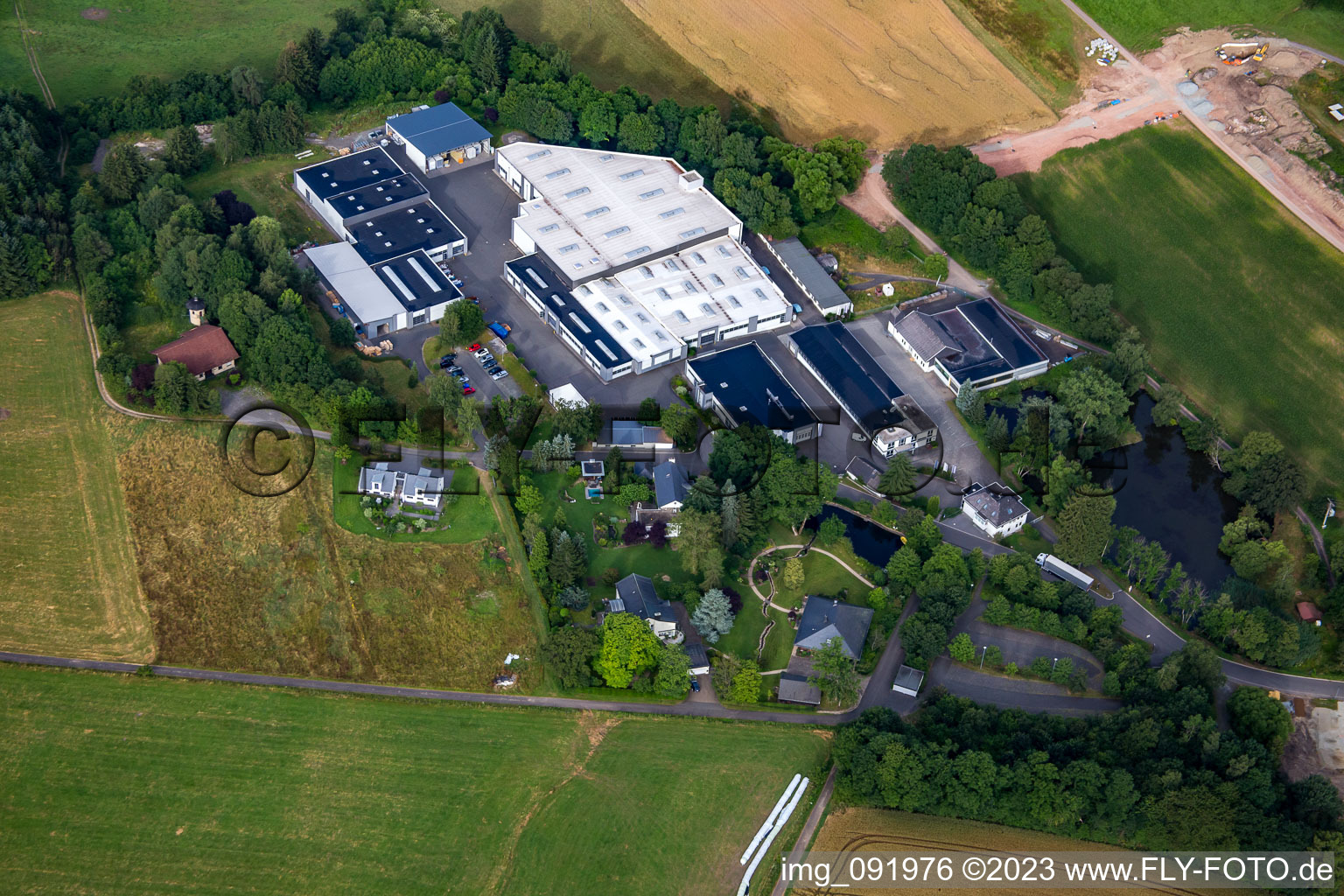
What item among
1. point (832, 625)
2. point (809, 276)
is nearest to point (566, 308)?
point (809, 276)

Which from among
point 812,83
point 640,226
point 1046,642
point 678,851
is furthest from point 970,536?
point 812,83

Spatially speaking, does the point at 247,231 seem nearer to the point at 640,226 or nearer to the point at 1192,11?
the point at 640,226

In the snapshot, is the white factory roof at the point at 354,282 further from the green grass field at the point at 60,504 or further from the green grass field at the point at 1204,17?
the green grass field at the point at 1204,17

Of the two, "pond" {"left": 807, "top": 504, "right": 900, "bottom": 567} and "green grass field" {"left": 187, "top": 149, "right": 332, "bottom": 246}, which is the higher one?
"pond" {"left": 807, "top": 504, "right": 900, "bottom": 567}

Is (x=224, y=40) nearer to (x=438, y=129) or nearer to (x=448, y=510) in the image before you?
(x=438, y=129)

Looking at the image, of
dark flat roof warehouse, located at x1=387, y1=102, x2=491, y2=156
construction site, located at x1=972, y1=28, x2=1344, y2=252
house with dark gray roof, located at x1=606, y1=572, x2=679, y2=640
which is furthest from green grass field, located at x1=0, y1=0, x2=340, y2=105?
construction site, located at x1=972, y1=28, x2=1344, y2=252

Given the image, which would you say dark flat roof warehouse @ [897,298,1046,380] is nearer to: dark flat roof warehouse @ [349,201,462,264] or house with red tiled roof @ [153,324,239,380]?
dark flat roof warehouse @ [349,201,462,264]

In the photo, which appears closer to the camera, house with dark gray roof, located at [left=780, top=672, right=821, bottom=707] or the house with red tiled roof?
house with dark gray roof, located at [left=780, top=672, right=821, bottom=707]

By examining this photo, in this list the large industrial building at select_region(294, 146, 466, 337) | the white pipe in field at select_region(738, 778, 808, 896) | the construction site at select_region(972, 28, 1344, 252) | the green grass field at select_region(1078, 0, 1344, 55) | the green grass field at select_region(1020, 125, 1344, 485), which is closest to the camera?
the white pipe in field at select_region(738, 778, 808, 896)
